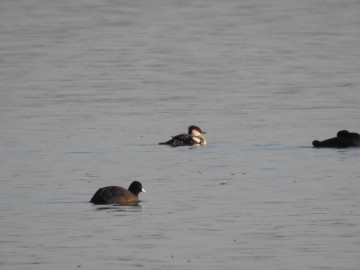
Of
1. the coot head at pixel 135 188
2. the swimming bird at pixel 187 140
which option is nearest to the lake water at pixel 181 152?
the swimming bird at pixel 187 140

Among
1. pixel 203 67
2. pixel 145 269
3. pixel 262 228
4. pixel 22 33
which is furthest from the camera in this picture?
pixel 22 33

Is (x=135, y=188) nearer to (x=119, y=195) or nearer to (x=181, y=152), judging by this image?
(x=119, y=195)

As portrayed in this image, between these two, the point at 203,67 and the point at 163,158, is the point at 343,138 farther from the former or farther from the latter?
the point at 203,67

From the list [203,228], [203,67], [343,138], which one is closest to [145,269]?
[203,228]

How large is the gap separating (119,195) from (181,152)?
7.12 meters

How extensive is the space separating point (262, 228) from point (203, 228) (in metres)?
0.82

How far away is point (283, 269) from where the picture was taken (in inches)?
656

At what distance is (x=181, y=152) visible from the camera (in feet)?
93.9

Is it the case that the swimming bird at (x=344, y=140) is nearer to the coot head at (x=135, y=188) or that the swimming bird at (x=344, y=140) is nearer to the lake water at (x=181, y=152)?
the lake water at (x=181, y=152)

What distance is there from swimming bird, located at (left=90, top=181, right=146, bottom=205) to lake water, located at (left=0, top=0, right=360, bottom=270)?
0.63 feet

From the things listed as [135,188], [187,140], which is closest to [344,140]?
[187,140]

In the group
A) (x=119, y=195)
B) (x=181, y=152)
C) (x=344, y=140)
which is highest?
(x=344, y=140)

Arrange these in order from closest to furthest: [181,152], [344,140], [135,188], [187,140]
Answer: [135,188] < [344,140] < [181,152] < [187,140]

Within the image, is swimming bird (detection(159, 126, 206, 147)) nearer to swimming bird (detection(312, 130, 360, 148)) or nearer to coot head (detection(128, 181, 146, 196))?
swimming bird (detection(312, 130, 360, 148))
